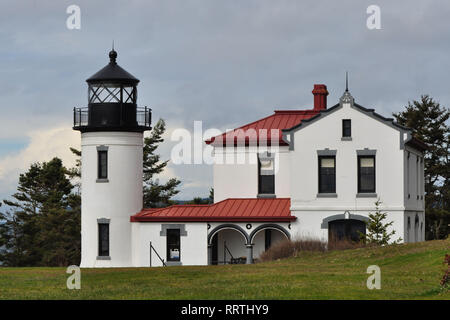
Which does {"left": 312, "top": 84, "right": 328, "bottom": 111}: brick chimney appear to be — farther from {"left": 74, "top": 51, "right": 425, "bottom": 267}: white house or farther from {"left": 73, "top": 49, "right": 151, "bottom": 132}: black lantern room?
{"left": 73, "top": 49, "right": 151, "bottom": 132}: black lantern room

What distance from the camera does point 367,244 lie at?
119ft

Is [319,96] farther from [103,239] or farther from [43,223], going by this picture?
[43,223]

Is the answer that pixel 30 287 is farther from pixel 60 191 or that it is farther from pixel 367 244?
pixel 60 191

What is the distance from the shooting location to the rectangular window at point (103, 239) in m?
42.7

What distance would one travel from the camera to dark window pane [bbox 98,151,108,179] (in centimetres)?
4300

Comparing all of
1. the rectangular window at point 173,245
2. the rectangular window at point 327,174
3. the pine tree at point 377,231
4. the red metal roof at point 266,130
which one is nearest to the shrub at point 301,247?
the pine tree at point 377,231

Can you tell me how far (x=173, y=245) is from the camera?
138ft

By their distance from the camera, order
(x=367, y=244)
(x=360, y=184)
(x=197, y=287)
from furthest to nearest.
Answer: (x=360, y=184) → (x=367, y=244) → (x=197, y=287)

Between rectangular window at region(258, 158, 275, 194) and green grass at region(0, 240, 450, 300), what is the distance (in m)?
10.7

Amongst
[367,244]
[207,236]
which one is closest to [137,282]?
[367,244]

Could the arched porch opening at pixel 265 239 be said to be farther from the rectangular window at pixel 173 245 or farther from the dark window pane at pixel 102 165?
the dark window pane at pixel 102 165

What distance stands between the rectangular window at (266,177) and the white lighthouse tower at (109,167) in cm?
571

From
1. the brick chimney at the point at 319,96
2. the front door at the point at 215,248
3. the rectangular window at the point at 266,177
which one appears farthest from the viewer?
the brick chimney at the point at 319,96
